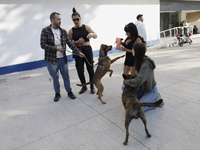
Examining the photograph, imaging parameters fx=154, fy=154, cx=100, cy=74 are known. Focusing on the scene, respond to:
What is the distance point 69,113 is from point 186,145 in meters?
2.12

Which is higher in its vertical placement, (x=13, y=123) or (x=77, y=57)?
(x=77, y=57)

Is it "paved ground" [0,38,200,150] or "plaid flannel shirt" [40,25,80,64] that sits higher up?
"plaid flannel shirt" [40,25,80,64]

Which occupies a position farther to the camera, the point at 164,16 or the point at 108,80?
the point at 164,16

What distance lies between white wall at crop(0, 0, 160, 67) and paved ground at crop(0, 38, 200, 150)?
3484 mm

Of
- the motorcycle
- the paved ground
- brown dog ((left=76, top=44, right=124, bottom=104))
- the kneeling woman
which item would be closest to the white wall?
the paved ground

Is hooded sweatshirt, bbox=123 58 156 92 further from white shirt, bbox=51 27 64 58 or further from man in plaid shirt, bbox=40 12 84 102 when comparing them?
white shirt, bbox=51 27 64 58

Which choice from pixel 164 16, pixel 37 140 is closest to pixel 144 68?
pixel 37 140

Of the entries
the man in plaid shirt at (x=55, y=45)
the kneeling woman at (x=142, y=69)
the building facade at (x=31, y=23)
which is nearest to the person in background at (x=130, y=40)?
the kneeling woman at (x=142, y=69)

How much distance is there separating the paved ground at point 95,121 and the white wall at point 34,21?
3484 millimetres

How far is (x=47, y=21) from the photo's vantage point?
775 cm

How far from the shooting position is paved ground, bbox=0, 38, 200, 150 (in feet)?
7.24

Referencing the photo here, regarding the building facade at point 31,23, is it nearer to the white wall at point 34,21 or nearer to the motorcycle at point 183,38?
the white wall at point 34,21

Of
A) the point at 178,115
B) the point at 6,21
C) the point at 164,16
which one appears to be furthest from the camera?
the point at 164,16

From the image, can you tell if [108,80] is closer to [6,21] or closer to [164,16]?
[6,21]
